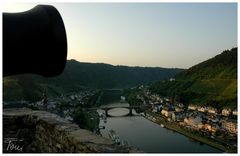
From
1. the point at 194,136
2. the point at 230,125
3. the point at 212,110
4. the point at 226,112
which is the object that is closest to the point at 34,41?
the point at 194,136

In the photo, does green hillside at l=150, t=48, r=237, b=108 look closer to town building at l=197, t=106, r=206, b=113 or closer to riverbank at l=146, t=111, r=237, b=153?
town building at l=197, t=106, r=206, b=113

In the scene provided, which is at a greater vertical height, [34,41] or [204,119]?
[34,41]

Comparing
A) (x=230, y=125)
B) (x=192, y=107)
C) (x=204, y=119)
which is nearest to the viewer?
(x=230, y=125)

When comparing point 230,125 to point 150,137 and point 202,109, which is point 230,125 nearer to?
point 150,137

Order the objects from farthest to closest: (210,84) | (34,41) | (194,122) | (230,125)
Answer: (210,84) → (194,122) → (230,125) → (34,41)

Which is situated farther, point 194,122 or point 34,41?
point 194,122

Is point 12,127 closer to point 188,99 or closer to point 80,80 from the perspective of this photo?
point 188,99

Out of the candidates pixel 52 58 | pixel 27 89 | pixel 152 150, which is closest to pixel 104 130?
pixel 152 150
